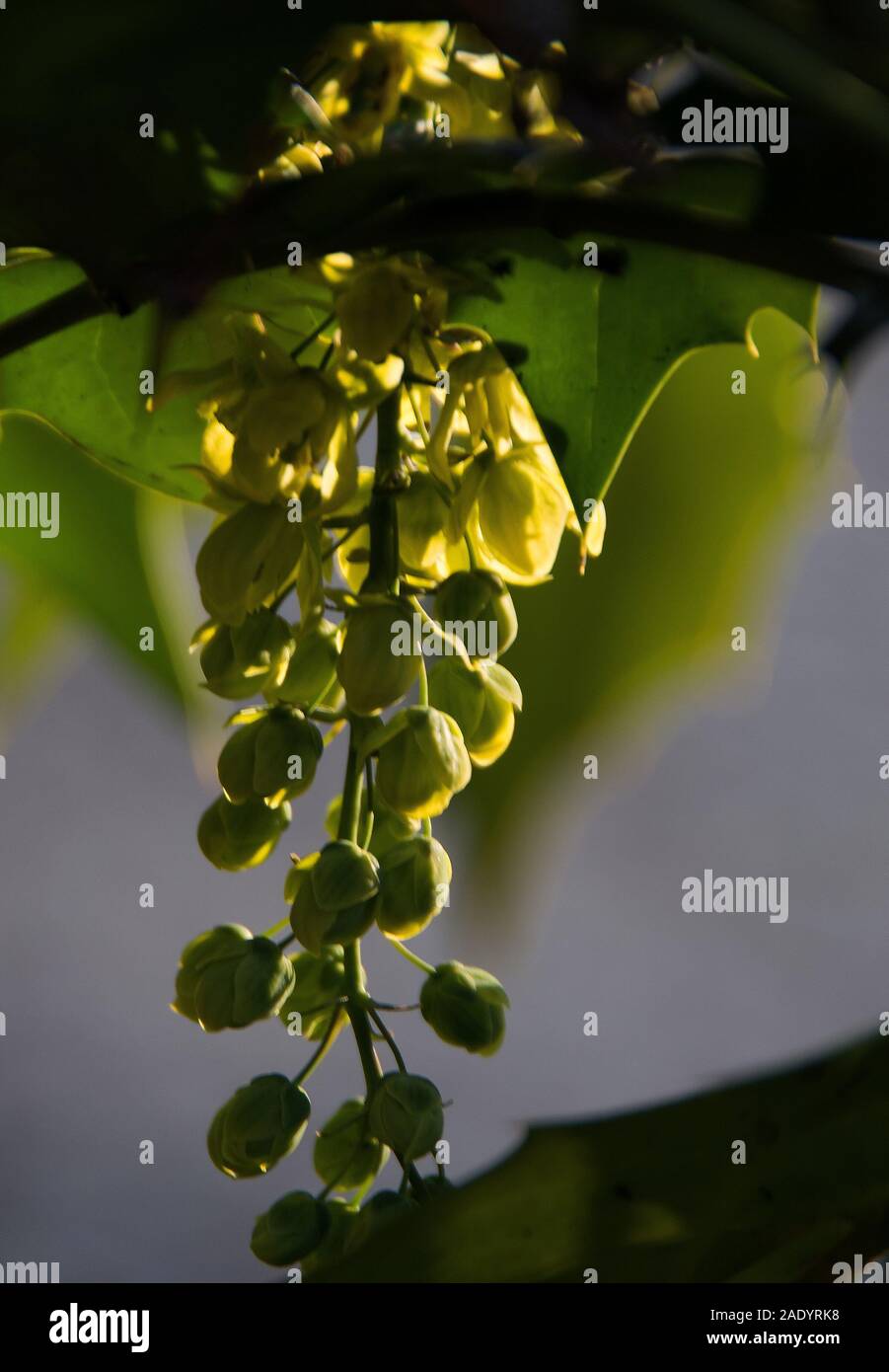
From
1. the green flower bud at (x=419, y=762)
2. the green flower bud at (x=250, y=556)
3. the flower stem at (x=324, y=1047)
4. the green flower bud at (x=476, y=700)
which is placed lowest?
the flower stem at (x=324, y=1047)

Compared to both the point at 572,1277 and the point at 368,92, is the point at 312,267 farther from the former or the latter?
the point at 572,1277

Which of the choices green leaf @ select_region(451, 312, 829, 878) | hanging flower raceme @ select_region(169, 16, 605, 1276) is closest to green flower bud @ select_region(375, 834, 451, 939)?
hanging flower raceme @ select_region(169, 16, 605, 1276)

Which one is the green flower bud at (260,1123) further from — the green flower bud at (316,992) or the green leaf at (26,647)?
the green leaf at (26,647)

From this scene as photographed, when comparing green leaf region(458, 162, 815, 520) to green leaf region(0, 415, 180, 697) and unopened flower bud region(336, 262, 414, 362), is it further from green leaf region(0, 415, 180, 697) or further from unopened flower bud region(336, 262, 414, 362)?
green leaf region(0, 415, 180, 697)

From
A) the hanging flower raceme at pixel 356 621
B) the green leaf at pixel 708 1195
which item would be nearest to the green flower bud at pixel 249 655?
the hanging flower raceme at pixel 356 621

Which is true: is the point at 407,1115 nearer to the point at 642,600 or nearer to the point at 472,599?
the point at 472,599

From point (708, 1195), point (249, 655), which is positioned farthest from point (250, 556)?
point (708, 1195)

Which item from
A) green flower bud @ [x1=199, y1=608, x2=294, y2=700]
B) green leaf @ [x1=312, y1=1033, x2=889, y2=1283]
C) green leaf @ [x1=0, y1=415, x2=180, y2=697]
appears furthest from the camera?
green leaf @ [x1=0, y1=415, x2=180, y2=697]
